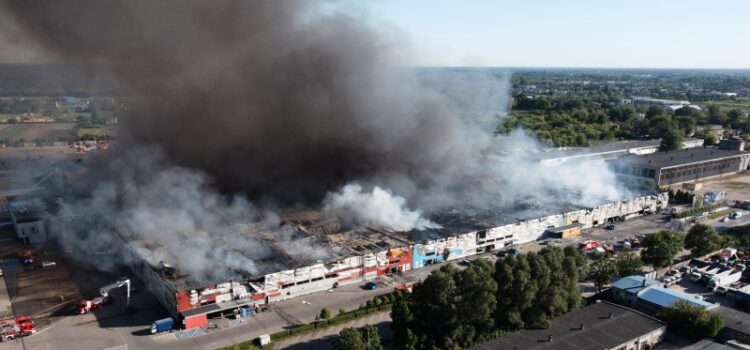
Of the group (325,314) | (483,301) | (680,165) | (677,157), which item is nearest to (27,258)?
(325,314)

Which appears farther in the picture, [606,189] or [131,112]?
[606,189]

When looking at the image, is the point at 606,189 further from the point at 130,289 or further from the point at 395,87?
the point at 130,289

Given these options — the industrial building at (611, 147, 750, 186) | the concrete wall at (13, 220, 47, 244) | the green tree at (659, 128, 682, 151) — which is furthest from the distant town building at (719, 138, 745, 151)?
the concrete wall at (13, 220, 47, 244)

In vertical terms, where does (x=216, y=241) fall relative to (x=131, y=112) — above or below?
below

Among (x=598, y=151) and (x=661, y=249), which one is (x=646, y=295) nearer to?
(x=661, y=249)

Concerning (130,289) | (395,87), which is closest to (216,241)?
(130,289)

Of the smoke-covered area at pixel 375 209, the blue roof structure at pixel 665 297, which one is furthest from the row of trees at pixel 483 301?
the smoke-covered area at pixel 375 209

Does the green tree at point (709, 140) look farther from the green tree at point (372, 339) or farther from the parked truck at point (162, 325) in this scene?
the parked truck at point (162, 325)
